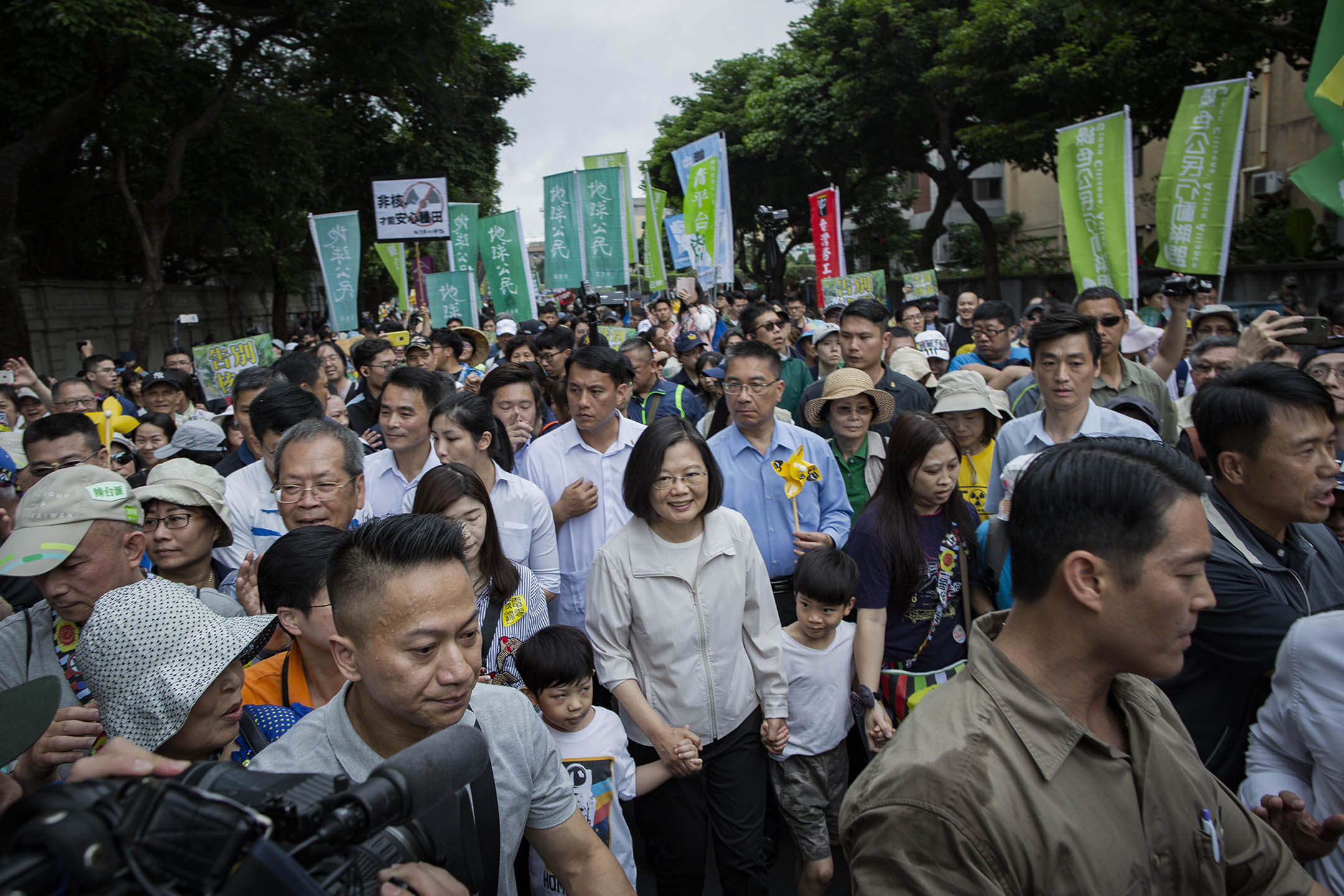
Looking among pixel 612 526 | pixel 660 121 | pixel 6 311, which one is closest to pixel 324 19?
pixel 6 311

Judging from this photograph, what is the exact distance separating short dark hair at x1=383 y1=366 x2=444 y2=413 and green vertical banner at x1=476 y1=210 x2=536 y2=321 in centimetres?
816

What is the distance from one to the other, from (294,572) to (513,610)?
928 mm

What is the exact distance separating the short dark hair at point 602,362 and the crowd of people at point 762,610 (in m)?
0.02

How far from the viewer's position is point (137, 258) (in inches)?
982

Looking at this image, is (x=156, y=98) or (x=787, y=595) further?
(x=156, y=98)

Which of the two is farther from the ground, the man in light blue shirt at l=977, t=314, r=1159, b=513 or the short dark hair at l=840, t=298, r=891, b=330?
the short dark hair at l=840, t=298, r=891, b=330

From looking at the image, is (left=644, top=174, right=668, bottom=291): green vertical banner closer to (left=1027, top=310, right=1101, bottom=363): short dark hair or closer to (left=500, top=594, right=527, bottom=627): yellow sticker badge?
(left=1027, top=310, right=1101, bottom=363): short dark hair

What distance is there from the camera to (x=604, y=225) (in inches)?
447

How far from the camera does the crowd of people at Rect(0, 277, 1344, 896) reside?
158 centimetres

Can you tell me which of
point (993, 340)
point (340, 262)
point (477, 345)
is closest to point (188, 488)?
point (993, 340)

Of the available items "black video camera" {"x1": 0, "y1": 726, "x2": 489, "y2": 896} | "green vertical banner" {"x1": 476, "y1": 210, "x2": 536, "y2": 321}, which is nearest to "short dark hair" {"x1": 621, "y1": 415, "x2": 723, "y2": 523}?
"black video camera" {"x1": 0, "y1": 726, "x2": 489, "y2": 896}

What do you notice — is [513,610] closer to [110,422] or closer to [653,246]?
[110,422]

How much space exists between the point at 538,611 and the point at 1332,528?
2.75 meters

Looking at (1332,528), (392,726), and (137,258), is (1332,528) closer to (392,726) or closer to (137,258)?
(392,726)
